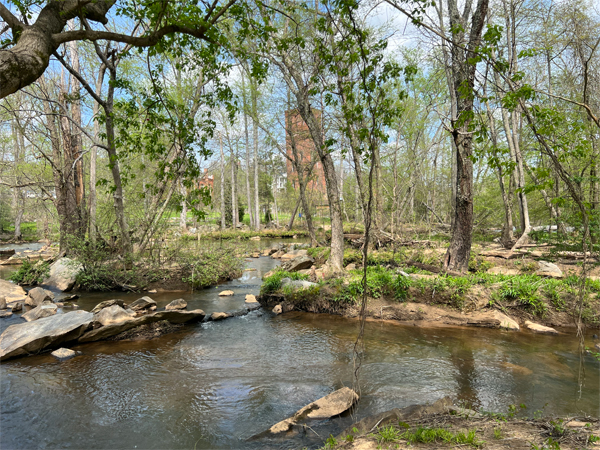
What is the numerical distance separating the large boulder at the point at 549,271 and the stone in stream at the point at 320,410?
7845mm

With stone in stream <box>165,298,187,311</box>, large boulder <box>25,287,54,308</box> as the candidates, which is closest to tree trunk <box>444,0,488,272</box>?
stone in stream <box>165,298,187,311</box>

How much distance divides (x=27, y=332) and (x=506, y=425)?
8094 millimetres

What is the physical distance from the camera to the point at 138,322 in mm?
7586

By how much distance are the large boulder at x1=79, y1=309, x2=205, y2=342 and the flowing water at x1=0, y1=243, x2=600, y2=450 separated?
0.78 feet

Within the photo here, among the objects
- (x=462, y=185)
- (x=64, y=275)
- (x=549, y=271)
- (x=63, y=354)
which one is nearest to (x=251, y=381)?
(x=63, y=354)

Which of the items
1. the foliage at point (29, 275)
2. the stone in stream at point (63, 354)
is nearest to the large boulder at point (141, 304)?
the stone in stream at point (63, 354)

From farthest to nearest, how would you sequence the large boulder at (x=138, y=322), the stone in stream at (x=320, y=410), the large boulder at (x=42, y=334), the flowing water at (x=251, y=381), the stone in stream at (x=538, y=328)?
the stone in stream at (x=538, y=328), the large boulder at (x=138, y=322), the large boulder at (x=42, y=334), the flowing water at (x=251, y=381), the stone in stream at (x=320, y=410)

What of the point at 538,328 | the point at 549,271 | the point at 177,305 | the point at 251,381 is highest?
the point at 549,271

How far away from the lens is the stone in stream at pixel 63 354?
6.34 meters

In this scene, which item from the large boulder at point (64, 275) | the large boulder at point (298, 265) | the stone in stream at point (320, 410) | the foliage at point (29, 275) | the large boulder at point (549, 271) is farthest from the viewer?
the large boulder at point (298, 265)

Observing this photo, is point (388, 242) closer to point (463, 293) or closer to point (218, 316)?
point (463, 293)

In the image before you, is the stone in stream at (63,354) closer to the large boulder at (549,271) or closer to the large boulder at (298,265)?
the large boulder at (298,265)

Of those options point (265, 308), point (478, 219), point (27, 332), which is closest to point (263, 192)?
point (478, 219)

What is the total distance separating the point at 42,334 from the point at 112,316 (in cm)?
131
